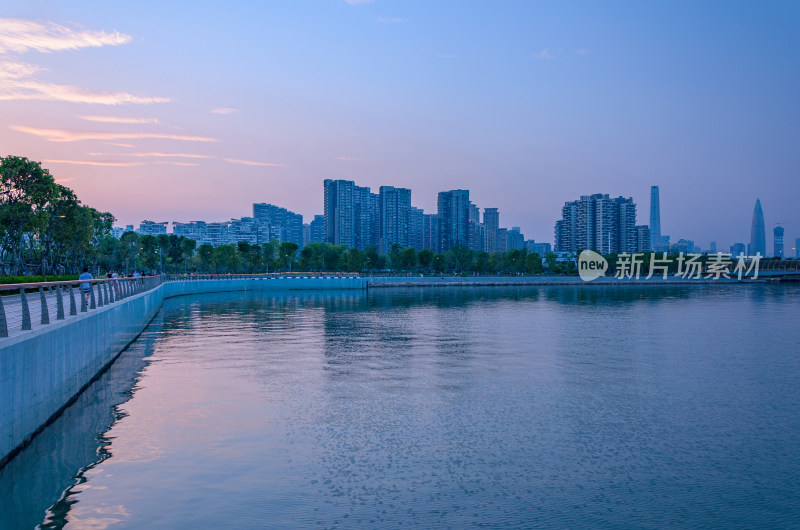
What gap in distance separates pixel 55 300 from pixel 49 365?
2235cm

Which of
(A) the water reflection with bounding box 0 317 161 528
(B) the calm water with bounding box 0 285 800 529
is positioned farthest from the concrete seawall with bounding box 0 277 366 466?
(B) the calm water with bounding box 0 285 800 529

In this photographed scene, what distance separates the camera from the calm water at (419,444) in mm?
12516

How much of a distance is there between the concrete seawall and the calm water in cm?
69

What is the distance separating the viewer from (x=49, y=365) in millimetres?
18469

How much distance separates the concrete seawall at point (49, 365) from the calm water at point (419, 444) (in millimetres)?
688

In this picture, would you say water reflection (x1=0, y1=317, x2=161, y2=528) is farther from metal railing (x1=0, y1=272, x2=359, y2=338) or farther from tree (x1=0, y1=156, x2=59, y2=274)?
tree (x1=0, y1=156, x2=59, y2=274)

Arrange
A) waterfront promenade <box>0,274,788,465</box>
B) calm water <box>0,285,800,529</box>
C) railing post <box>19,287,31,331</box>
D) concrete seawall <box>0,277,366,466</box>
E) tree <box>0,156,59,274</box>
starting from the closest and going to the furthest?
calm water <box>0,285,800,529</box>, concrete seawall <box>0,277,366,466</box>, waterfront promenade <box>0,274,788,465</box>, railing post <box>19,287,31,331</box>, tree <box>0,156,59,274</box>

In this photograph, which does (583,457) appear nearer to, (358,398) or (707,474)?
(707,474)

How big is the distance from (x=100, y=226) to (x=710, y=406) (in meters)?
133

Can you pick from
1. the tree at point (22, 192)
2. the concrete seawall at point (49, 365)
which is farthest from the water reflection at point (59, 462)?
the tree at point (22, 192)

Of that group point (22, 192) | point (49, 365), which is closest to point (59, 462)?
point (49, 365)

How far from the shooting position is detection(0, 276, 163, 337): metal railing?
16812mm

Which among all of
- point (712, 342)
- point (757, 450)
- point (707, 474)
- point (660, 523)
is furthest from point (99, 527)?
point (712, 342)

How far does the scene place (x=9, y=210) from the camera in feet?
240
